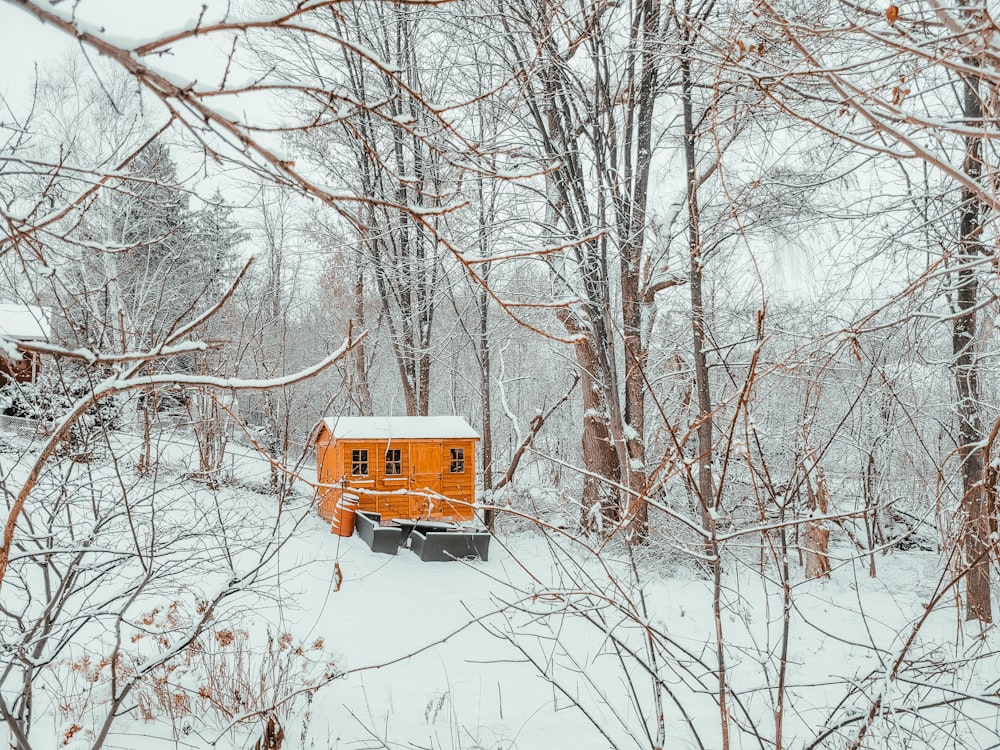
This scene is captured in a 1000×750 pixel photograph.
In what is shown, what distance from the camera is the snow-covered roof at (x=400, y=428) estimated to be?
A: 33.8ft

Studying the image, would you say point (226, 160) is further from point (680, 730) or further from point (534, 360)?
point (534, 360)

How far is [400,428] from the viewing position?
10812mm

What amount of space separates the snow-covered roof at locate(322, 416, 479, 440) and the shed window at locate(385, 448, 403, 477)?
315 millimetres

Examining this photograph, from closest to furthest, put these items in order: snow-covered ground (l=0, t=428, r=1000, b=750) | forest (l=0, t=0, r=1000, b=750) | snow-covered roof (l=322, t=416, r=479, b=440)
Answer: forest (l=0, t=0, r=1000, b=750), snow-covered ground (l=0, t=428, r=1000, b=750), snow-covered roof (l=322, t=416, r=479, b=440)

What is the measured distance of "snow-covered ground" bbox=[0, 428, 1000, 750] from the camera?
2.95m

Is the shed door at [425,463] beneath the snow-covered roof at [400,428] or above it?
beneath

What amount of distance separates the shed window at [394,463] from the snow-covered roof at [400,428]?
315 millimetres

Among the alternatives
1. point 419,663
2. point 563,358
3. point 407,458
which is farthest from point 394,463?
point 419,663

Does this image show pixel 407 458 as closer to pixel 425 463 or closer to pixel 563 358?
pixel 425 463

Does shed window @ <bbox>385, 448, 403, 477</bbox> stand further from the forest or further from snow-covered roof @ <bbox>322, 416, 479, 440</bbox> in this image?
the forest

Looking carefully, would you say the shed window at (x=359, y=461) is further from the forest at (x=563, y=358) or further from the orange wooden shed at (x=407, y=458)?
the forest at (x=563, y=358)

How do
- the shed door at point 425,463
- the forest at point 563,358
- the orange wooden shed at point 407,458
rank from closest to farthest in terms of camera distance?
the forest at point 563,358, the orange wooden shed at point 407,458, the shed door at point 425,463

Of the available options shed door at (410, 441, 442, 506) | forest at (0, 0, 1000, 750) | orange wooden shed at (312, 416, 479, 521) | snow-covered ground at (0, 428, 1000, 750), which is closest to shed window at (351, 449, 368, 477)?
orange wooden shed at (312, 416, 479, 521)

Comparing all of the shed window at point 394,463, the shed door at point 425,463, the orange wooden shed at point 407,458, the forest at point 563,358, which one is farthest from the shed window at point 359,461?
the forest at point 563,358
